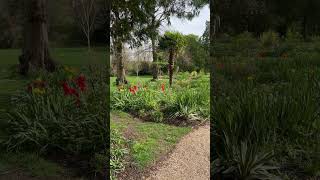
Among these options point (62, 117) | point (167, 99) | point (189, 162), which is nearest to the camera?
point (189, 162)

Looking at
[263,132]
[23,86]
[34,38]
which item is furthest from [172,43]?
[23,86]

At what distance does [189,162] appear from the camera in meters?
3.30

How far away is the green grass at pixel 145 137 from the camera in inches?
134

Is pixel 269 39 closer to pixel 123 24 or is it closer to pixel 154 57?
pixel 154 57

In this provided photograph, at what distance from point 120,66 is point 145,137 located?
0.57m

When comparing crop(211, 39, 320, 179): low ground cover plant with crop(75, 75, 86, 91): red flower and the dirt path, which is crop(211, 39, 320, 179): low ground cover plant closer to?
the dirt path

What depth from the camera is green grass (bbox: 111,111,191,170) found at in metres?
3.40

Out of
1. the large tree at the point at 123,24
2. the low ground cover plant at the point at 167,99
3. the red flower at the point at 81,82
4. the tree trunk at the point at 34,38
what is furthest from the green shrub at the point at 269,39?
the tree trunk at the point at 34,38

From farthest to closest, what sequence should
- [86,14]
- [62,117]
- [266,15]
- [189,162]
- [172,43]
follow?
[266,15]
[62,117]
[86,14]
[172,43]
[189,162]

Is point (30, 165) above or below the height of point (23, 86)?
below

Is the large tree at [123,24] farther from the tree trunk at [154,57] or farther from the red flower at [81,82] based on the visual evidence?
the red flower at [81,82]

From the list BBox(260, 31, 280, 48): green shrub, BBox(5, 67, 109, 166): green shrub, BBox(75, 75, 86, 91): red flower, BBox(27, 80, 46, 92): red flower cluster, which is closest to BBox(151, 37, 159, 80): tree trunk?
BBox(5, 67, 109, 166): green shrub

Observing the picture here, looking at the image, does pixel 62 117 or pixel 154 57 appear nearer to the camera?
pixel 154 57

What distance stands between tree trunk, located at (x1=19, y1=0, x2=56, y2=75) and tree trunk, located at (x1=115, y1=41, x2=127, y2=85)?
1.09m
